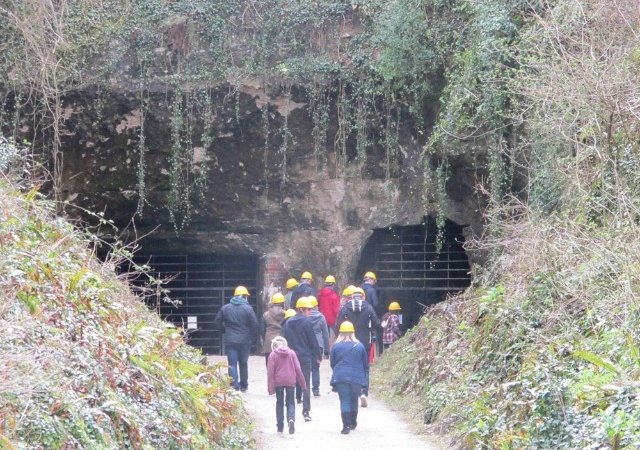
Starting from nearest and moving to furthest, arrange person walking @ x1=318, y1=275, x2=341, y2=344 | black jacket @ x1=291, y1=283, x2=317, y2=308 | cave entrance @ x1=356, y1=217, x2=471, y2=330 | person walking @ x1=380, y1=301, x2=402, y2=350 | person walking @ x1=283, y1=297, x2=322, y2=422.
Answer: person walking @ x1=283, y1=297, x2=322, y2=422 → black jacket @ x1=291, y1=283, x2=317, y2=308 → person walking @ x1=318, y1=275, x2=341, y2=344 → person walking @ x1=380, y1=301, x2=402, y2=350 → cave entrance @ x1=356, y1=217, x2=471, y2=330

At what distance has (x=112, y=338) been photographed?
927 centimetres

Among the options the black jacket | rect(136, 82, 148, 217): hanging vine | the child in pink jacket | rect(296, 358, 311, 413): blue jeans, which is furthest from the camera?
rect(136, 82, 148, 217): hanging vine

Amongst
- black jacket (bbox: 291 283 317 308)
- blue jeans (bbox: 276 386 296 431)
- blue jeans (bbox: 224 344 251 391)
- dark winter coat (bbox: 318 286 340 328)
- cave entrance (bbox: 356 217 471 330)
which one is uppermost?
cave entrance (bbox: 356 217 471 330)

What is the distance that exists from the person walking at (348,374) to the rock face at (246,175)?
6.83m

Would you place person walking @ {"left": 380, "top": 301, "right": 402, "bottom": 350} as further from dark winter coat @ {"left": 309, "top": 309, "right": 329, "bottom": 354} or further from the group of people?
dark winter coat @ {"left": 309, "top": 309, "right": 329, "bottom": 354}

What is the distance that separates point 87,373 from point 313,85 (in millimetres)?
11438

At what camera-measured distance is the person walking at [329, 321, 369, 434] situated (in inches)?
470

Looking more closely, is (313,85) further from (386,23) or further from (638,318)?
(638,318)

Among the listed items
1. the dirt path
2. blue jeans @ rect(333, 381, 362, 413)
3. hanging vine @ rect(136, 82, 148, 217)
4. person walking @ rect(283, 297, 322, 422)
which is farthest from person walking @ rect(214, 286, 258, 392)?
hanging vine @ rect(136, 82, 148, 217)

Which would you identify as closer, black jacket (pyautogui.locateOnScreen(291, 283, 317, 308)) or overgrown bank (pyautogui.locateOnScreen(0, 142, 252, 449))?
overgrown bank (pyautogui.locateOnScreen(0, 142, 252, 449))

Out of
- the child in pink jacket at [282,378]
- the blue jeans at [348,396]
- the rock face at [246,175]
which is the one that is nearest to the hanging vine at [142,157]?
the rock face at [246,175]

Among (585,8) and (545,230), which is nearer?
(545,230)

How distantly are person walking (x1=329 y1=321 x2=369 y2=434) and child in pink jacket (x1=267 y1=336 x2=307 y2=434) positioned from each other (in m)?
0.46

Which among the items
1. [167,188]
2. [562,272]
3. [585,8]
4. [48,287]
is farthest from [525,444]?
[167,188]
